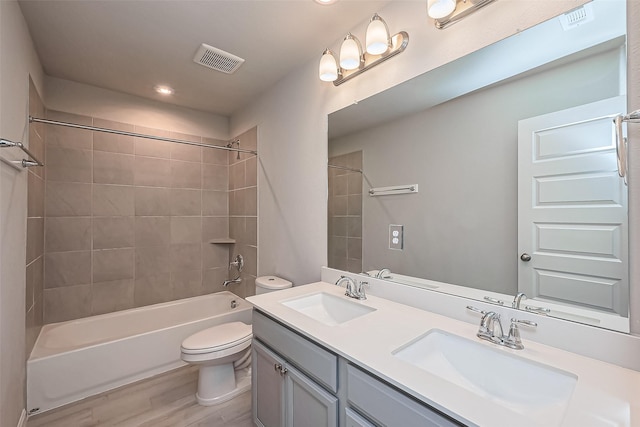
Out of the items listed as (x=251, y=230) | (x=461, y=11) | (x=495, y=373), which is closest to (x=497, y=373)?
(x=495, y=373)

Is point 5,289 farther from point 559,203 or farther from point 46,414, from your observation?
point 559,203

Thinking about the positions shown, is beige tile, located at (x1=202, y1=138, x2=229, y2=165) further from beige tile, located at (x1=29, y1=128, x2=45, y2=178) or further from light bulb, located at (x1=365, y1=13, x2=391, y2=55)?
light bulb, located at (x1=365, y1=13, x2=391, y2=55)

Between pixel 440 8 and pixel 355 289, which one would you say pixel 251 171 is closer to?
pixel 355 289

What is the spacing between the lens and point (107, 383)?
6.39 ft

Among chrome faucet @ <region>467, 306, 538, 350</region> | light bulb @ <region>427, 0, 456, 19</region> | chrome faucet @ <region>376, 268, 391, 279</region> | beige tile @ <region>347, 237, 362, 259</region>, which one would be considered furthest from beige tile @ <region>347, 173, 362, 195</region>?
chrome faucet @ <region>467, 306, 538, 350</region>

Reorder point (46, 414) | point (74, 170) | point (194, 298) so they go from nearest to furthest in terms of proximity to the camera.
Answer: point (46, 414) → point (74, 170) → point (194, 298)

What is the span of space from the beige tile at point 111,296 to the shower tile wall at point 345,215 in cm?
217

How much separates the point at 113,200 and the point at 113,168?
1.03 feet

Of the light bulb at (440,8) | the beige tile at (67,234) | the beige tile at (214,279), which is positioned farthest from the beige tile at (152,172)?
the light bulb at (440,8)

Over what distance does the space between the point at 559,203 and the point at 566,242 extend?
5.5 inches

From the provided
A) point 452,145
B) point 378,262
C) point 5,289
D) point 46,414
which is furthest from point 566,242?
point 46,414

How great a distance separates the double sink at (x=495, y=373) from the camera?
76cm

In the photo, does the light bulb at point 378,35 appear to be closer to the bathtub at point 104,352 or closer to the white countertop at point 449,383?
the white countertop at point 449,383

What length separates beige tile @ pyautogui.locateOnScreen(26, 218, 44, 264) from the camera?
173 centimetres
